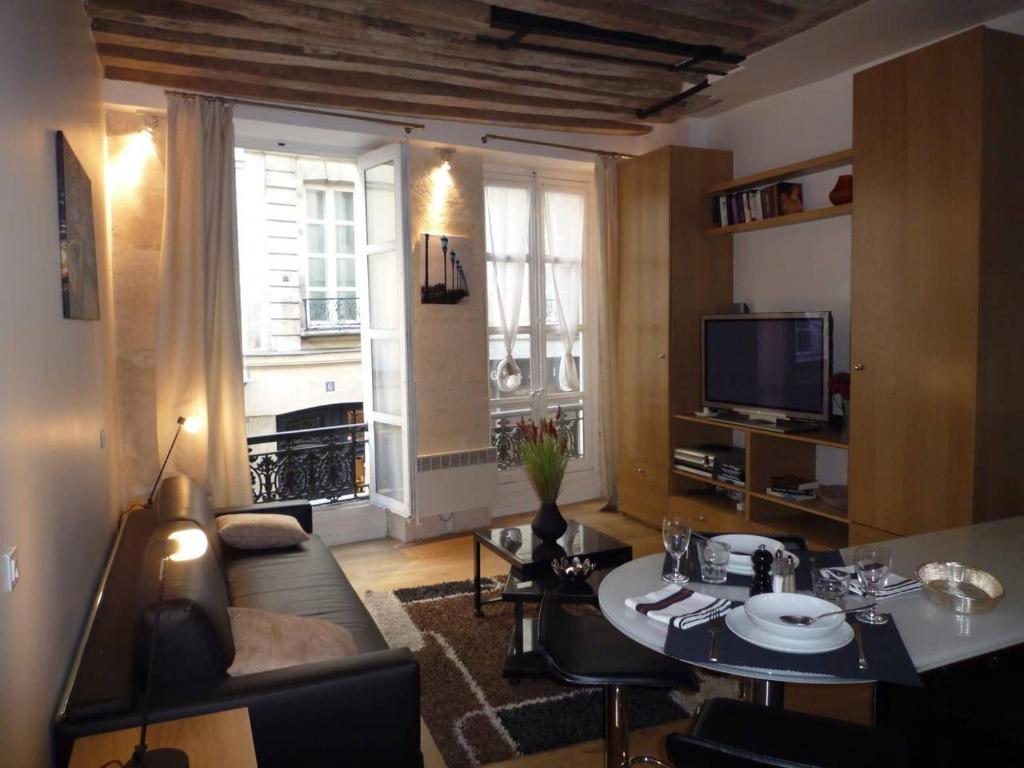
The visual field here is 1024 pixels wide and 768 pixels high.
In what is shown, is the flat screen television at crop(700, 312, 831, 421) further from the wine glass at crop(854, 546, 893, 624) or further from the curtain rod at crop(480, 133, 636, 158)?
the wine glass at crop(854, 546, 893, 624)

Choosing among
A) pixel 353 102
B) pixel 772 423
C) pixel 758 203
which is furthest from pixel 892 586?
pixel 353 102

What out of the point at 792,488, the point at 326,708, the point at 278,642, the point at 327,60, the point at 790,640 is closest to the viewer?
the point at 790,640

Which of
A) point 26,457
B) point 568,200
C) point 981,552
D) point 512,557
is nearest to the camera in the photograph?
point 26,457

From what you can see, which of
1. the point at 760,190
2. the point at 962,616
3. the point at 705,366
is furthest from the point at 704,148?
the point at 962,616

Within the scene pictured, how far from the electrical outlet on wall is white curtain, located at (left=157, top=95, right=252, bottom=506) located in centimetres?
266

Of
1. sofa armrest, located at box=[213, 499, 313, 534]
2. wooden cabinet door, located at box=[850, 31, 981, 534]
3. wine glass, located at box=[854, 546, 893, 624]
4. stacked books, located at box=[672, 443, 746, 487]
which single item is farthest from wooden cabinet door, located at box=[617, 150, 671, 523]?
wine glass, located at box=[854, 546, 893, 624]

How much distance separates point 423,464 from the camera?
188 inches

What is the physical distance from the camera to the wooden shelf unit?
3.83 metres

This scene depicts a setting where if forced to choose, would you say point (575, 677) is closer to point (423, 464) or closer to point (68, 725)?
point (68, 725)

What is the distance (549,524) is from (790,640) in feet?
6.09

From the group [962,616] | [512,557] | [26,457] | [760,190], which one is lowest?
[512,557]

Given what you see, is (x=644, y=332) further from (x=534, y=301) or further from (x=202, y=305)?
(x=202, y=305)

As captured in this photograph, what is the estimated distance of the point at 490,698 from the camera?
2.80m

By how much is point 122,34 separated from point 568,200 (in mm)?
3213
